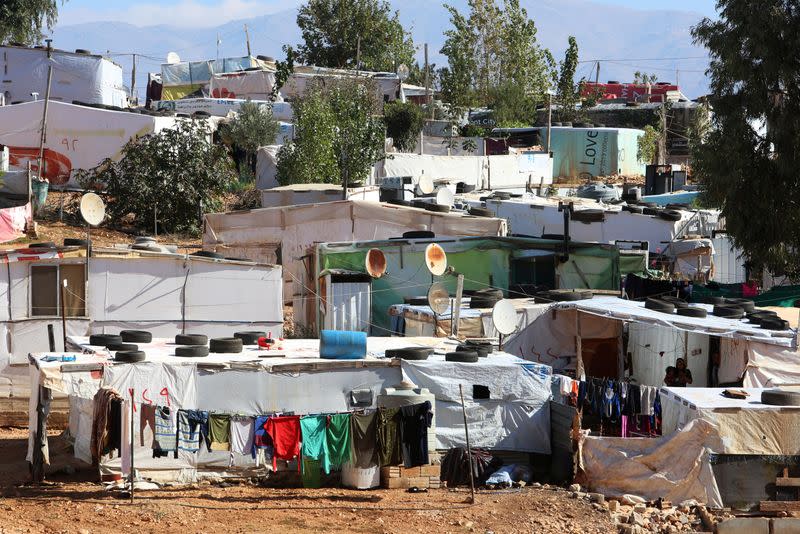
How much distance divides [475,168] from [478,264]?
69.6ft

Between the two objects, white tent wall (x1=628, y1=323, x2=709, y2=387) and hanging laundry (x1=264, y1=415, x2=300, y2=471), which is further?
white tent wall (x1=628, y1=323, x2=709, y2=387)

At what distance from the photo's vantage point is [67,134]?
41.4 m

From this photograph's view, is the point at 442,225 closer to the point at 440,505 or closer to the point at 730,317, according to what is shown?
the point at 730,317

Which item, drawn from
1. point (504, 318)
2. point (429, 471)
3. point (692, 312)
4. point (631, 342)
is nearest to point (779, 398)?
point (692, 312)

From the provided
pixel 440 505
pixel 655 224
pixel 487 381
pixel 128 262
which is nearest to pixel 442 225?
pixel 655 224

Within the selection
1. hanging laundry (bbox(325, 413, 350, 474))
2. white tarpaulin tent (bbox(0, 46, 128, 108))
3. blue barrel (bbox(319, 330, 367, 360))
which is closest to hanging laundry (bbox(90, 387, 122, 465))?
hanging laundry (bbox(325, 413, 350, 474))

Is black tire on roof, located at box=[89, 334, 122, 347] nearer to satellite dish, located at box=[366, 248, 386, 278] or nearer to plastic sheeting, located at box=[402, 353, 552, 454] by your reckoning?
plastic sheeting, located at box=[402, 353, 552, 454]

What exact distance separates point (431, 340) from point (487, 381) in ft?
7.82

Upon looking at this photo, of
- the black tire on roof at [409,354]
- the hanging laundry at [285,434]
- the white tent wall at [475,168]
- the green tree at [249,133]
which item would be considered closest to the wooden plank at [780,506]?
the black tire on roof at [409,354]

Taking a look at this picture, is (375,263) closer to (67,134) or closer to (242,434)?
(242,434)

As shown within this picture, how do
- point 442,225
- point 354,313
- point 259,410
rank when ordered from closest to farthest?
point 259,410, point 354,313, point 442,225

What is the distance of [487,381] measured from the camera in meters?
17.9

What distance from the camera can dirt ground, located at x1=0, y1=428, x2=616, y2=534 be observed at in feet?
49.1

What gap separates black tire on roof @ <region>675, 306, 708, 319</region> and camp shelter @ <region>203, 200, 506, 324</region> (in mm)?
9033
